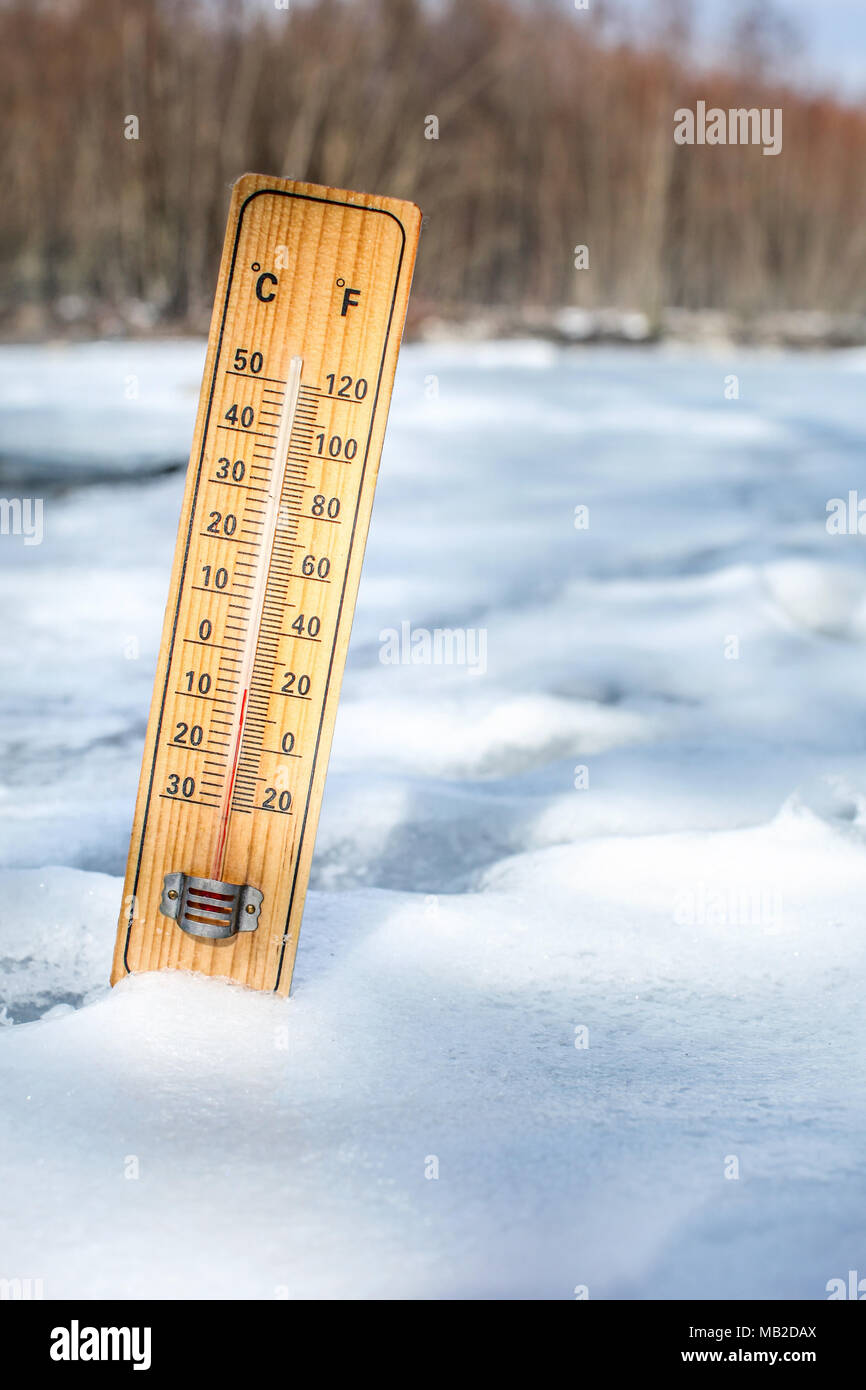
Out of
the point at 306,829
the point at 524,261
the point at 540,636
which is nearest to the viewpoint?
the point at 306,829

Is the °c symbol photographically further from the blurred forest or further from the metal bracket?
the blurred forest

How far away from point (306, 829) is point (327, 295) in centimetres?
66

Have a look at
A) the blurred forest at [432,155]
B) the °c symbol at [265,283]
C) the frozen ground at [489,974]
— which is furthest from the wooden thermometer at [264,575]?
the blurred forest at [432,155]

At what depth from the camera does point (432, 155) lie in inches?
386

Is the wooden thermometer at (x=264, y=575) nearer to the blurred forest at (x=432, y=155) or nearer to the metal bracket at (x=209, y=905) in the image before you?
the metal bracket at (x=209, y=905)

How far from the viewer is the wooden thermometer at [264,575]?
1512mm

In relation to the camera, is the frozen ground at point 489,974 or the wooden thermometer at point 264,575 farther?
the wooden thermometer at point 264,575

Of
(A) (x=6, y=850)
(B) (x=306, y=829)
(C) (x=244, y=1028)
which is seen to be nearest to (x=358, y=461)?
(B) (x=306, y=829)

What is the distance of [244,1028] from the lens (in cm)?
149

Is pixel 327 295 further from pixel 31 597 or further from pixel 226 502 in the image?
pixel 31 597

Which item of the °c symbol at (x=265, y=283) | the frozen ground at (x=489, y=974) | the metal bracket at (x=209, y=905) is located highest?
the °c symbol at (x=265, y=283)

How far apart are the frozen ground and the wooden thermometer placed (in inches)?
4.9

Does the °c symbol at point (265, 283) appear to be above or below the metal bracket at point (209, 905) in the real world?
above

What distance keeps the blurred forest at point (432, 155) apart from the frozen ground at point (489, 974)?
479 centimetres
